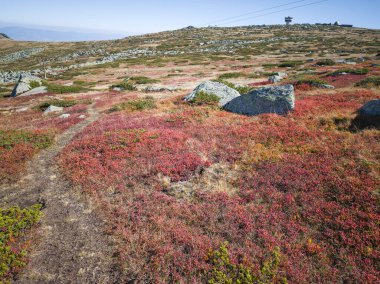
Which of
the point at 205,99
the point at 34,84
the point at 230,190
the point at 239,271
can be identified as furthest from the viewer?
the point at 34,84

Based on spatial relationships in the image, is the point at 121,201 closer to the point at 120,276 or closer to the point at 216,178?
the point at 120,276

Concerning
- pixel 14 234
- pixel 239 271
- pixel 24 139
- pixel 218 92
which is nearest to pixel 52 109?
pixel 24 139

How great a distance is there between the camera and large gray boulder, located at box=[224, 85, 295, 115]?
19.4 m

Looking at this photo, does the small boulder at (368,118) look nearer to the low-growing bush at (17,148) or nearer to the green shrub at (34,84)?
the low-growing bush at (17,148)

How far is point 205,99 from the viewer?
2442 cm

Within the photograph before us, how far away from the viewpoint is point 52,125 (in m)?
21.7

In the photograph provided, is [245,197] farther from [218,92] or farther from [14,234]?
[218,92]

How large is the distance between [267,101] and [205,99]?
6.59m

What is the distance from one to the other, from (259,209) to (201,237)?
262 cm

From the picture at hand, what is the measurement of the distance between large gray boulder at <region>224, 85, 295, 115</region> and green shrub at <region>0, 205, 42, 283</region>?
16565 millimetres

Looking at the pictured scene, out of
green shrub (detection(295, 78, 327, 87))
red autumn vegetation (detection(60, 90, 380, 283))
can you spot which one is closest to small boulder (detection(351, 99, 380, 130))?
red autumn vegetation (detection(60, 90, 380, 283))

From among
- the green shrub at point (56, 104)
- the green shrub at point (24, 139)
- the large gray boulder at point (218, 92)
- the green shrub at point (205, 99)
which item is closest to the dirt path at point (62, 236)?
the green shrub at point (24, 139)

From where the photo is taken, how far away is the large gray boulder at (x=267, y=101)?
19375mm

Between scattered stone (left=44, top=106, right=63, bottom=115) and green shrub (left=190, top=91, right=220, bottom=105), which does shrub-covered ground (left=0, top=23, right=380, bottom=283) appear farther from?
scattered stone (left=44, top=106, right=63, bottom=115)
